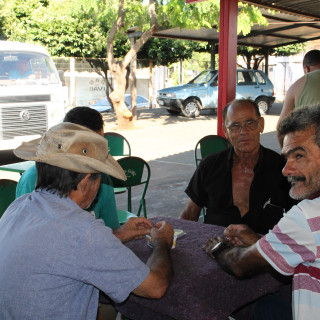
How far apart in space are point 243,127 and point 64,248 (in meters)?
2.06

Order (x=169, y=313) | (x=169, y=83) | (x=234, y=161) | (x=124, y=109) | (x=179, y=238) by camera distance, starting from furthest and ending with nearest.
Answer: (x=169, y=83) < (x=124, y=109) < (x=234, y=161) < (x=179, y=238) < (x=169, y=313)

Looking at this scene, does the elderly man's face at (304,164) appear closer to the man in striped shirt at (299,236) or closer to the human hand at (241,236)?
the man in striped shirt at (299,236)

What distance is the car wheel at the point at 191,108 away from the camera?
62.7ft

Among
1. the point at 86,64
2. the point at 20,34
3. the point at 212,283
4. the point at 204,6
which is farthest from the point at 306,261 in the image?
the point at 20,34

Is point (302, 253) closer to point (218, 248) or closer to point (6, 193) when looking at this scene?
point (218, 248)

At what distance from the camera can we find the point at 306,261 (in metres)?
1.62

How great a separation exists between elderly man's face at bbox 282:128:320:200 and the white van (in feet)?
30.3

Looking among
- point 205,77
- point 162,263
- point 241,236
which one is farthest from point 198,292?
point 205,77

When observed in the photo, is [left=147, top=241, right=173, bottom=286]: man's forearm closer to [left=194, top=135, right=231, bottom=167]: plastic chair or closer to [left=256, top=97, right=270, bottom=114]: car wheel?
[left=194, top=135, right=231, bottom=167]: plastic chair

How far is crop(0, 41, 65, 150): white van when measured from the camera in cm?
1008

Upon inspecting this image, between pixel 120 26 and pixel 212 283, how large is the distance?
1262cm

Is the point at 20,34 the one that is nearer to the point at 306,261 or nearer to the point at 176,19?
the point at 176,19

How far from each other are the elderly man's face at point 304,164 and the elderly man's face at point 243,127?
130 cm

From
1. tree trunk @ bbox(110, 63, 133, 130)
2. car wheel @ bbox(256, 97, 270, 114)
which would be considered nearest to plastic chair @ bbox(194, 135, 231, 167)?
tree trunk @ bbox(110, 63, 133, 130)
